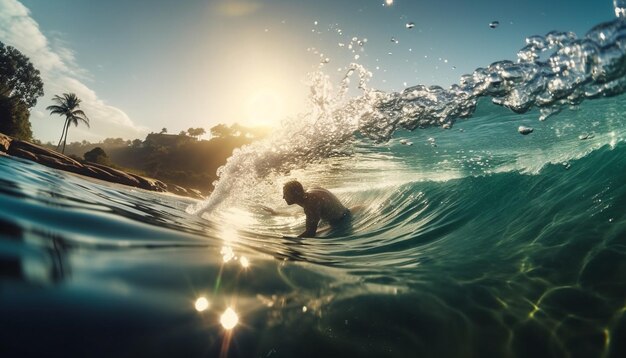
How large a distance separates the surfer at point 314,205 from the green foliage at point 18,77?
163 ft

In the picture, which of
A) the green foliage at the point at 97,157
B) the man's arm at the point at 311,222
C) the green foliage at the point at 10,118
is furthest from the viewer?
the green foliage at the point at 97,157

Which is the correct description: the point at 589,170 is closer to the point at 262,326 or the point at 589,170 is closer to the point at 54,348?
the point at 262,326

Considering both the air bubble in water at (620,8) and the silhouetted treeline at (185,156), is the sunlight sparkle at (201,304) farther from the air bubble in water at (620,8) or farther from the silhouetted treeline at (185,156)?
the silhouetted treeline at (185,156)

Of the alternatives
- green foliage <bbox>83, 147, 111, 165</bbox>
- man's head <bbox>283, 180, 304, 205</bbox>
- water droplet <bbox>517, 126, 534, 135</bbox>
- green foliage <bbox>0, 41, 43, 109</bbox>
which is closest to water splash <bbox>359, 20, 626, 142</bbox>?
water droplet <bbox>517, 126, 534, 135</bbox>

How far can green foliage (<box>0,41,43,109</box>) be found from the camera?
40906 millimetres

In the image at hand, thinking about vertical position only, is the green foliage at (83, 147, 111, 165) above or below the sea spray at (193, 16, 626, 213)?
below

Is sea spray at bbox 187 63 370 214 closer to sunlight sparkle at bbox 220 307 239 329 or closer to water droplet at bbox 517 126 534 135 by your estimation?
water droplet at bbox 517 126 534 135

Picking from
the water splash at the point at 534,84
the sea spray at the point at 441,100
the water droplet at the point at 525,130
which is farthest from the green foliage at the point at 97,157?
the water droplet at the point at 525,130

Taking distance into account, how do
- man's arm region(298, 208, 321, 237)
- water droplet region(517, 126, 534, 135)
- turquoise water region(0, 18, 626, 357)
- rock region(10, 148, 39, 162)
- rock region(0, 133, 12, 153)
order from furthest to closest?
rock region(10, 148, 39, 162) < rock region(0, 133, 12, 153) < water droplet region(517, 126, 534, 135) < man's arm region(298, 208, 321, 237) < turquoise water region(0, 18, 626, 357)

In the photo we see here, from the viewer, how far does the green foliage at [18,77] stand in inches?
1610

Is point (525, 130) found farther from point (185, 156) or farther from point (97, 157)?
point (185, 156)

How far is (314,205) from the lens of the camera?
5984mm

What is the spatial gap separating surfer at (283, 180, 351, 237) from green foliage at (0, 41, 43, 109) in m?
49.8

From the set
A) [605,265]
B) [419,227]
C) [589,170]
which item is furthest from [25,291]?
[589,170]
